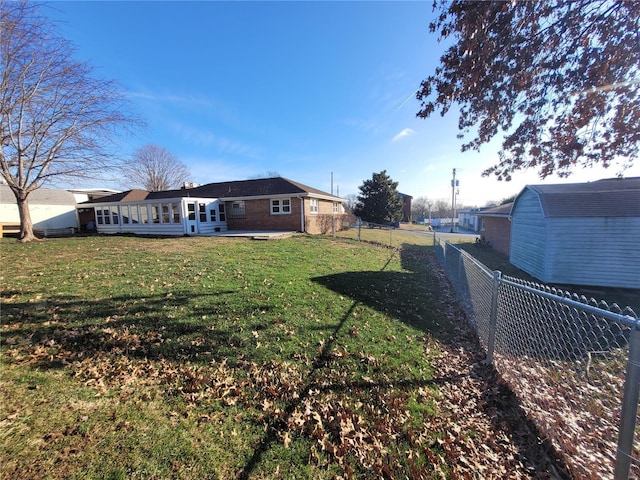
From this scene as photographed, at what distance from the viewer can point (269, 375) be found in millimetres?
3301

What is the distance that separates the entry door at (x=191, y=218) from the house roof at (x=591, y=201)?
755 inches

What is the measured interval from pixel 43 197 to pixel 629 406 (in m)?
38.9

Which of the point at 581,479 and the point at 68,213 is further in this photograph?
the point at 68,213

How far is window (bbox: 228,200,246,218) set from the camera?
2041 centimetres

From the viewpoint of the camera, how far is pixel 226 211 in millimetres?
20969

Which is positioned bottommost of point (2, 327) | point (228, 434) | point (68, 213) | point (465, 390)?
point (465, 390)

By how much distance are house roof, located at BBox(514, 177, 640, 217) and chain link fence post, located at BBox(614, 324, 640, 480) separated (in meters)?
10.6

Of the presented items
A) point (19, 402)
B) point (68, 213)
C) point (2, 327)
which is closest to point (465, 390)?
point (19, 402)

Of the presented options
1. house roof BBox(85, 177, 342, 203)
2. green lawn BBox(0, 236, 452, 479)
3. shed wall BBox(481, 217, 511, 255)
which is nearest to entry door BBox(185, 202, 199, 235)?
house roof BBox(85, 177, 342, 203)

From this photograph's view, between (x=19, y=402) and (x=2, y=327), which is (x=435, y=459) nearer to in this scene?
(x=19, y=402)

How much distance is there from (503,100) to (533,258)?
27.6 ft

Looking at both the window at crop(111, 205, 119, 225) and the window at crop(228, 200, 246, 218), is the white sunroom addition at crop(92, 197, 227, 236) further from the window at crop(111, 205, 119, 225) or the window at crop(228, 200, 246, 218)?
the window at crop(228, 200, 246, 218)

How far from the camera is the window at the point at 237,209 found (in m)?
20.4

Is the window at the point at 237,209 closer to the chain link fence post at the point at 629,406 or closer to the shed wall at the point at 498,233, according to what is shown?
the shed wall at the point at 498,233
